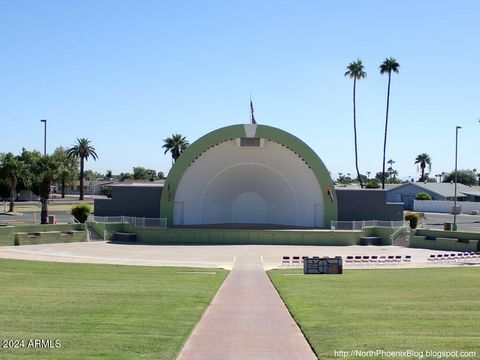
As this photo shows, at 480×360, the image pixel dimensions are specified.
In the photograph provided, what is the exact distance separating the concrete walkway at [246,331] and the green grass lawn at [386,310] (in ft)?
1.29

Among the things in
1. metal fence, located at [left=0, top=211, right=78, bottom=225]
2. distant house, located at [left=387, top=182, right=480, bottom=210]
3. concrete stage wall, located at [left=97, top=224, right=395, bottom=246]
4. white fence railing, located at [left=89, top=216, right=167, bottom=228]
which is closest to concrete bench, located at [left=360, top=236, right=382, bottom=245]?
concrete stage wall, located at [left=97, top=224, right=395, bottom=246]

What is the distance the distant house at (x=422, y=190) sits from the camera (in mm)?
100688

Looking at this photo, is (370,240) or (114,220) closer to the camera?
(370,240)

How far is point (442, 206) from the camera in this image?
302 feet

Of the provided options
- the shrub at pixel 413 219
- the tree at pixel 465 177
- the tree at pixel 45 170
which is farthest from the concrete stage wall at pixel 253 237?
the tree at pixel 465 177

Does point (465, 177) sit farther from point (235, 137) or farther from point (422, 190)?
point (235, 137)

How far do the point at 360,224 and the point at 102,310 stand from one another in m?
34.9

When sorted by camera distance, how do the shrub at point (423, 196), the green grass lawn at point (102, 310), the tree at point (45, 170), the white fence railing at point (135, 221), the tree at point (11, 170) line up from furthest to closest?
the shrub at point (423, 196), the tree at point (11, 170), the tree at point (45, 170), the white fence railing at point (135, 221), the green grass lawn at point (102, 310)

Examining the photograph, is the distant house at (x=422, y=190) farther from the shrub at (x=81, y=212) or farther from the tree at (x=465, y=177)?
the shrub at (x=81, y=212)

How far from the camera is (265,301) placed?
1905 cm

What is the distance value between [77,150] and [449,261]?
279 ft

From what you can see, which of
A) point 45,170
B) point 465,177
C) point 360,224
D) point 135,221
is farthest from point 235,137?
point 465,177

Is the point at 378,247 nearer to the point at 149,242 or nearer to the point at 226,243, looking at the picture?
the point at 226,243

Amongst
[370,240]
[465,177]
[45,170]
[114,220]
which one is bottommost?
[370,240]
